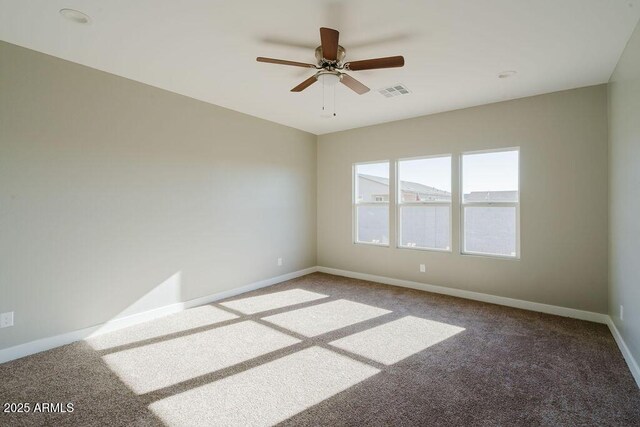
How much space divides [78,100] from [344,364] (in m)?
3.59

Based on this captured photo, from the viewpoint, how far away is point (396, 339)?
3.08 meters

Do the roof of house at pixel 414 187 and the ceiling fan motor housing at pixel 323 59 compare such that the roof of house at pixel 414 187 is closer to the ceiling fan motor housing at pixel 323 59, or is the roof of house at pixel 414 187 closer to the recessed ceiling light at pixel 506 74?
the recessed ceiling light at pixel 506 74

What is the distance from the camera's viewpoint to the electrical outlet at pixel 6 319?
2631mm

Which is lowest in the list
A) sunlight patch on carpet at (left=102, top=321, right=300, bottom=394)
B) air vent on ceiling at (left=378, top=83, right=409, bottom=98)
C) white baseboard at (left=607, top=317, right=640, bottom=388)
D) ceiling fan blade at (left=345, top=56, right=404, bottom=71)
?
sunlight patch on carpet at (left=102, top=321, right=300, bottom=394)

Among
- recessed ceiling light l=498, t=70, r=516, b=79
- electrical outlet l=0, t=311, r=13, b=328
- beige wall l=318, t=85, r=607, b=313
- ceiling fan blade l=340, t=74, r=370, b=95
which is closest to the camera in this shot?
electrical outlet l=0, t=311, r=13, b=328

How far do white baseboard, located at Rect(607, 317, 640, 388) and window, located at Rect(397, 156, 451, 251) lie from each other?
1926mm

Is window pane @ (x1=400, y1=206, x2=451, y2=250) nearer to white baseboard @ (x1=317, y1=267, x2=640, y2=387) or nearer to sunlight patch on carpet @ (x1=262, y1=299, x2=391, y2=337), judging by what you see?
white baseboard @ (x1=317, y1=267, x2=640, y2=387)

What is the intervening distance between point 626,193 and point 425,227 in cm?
246

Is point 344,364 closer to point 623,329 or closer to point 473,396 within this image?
point 473,396

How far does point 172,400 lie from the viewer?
2107 millimetres

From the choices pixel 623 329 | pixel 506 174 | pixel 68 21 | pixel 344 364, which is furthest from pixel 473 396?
pixel 68 21

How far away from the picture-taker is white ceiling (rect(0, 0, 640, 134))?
2.21 metres

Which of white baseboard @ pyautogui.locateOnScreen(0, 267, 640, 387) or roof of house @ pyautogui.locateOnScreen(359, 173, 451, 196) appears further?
roof of house @ pyautogui.locateOnScreen(359, 173, 451, 196)

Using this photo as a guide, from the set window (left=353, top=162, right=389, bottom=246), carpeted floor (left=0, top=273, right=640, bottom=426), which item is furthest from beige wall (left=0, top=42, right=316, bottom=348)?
window (left=353, top=162, right=389, bottom=246)
